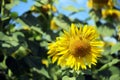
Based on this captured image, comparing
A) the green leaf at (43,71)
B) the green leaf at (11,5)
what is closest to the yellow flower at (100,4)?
the green leaf at (11,5)

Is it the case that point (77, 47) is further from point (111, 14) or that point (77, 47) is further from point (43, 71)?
point (111, 14)

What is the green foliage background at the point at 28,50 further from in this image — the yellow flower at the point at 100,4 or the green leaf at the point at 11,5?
the yellow flower at the point at 100,4

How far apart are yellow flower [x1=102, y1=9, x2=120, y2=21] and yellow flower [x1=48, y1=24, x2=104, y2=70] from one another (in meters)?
1.32

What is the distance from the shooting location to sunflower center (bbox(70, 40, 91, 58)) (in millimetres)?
2248

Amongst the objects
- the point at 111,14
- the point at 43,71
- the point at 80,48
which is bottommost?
the point at 43,71

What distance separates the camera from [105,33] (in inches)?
135

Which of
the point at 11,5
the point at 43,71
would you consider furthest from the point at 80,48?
the point at 11,5

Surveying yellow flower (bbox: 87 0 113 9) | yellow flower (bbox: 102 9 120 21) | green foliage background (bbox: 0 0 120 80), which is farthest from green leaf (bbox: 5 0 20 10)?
yellow flower (bbox: 102 9 120 21)

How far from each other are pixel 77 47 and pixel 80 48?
3 cm

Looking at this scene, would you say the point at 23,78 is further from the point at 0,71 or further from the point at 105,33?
the point at 105,33

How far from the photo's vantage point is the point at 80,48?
2.26 meters

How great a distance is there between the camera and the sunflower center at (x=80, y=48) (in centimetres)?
225

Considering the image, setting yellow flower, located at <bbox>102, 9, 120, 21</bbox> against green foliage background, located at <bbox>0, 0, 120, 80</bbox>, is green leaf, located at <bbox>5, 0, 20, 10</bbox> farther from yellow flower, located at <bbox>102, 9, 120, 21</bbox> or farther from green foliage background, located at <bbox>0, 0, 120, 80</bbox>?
yellow flower, located at <bbox>102, 9, 120, 21</bbox>

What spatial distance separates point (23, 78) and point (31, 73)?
0.08 metres
